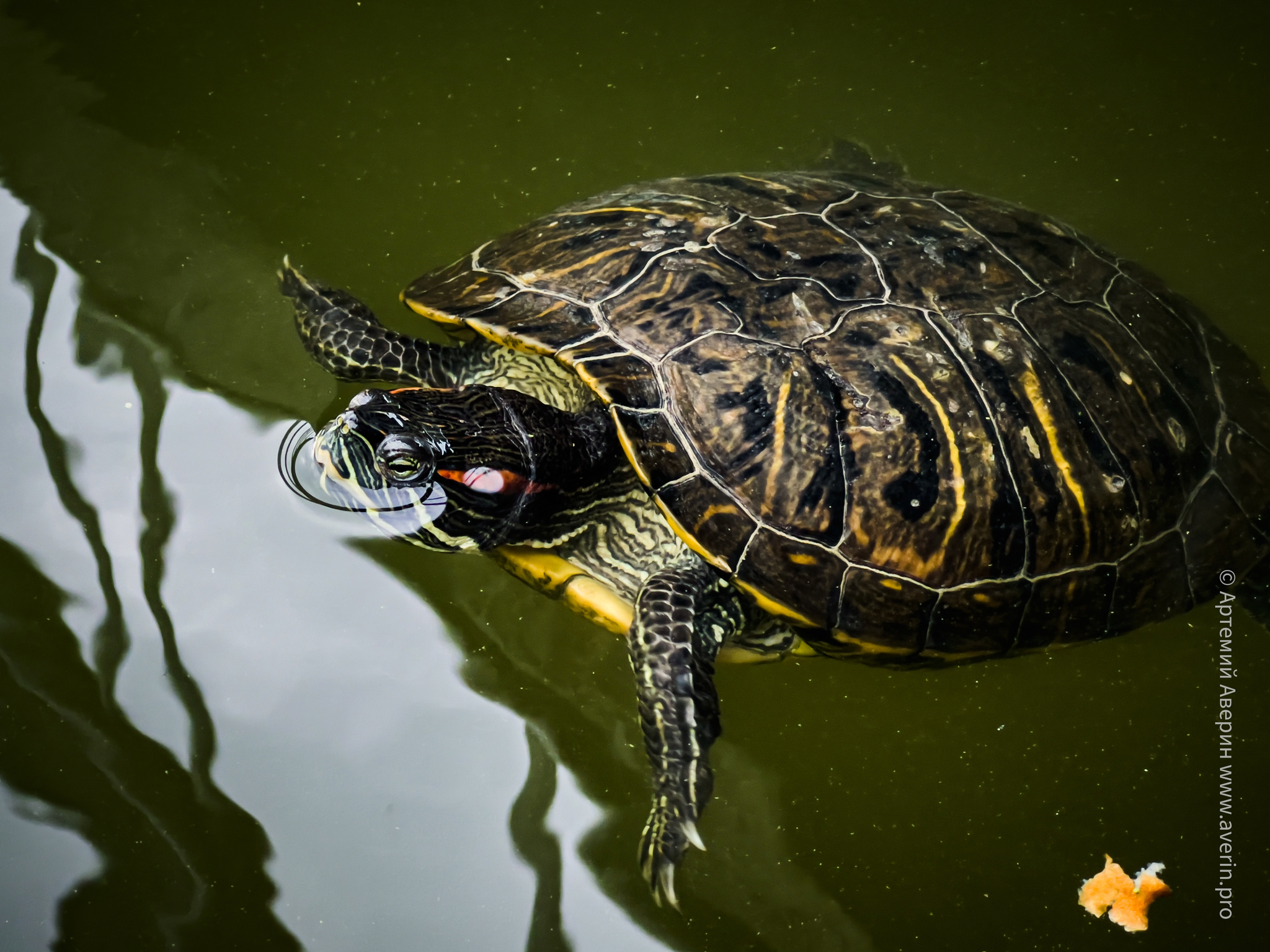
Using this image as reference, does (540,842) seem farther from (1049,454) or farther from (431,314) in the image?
(1049,454)

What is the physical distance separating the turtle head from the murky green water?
48cm

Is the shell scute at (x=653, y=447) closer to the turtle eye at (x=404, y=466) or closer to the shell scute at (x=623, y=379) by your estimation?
the shell scute at (x=623, y=379)

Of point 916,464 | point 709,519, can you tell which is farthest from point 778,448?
point 916,464

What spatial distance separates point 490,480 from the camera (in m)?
2.09

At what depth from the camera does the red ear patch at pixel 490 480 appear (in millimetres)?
2053

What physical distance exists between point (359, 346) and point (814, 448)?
1.50m

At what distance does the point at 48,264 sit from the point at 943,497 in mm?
3368

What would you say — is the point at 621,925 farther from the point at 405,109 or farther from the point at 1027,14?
the point at 1027,14

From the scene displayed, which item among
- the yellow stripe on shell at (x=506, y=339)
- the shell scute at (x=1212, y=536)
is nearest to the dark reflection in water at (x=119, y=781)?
the yellow stripe on shell at (x=506, y=339)

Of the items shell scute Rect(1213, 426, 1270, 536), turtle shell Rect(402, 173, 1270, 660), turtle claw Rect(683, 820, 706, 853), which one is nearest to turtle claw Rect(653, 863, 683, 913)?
turtle claw Rect(683, 820, 706, 853)

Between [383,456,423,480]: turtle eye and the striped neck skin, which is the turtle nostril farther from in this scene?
[383,456,423,480]: turtle eye

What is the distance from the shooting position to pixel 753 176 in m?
2.74

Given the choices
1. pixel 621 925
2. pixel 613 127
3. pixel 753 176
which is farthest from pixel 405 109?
pixel 621 925

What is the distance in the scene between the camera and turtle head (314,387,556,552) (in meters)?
1.99
